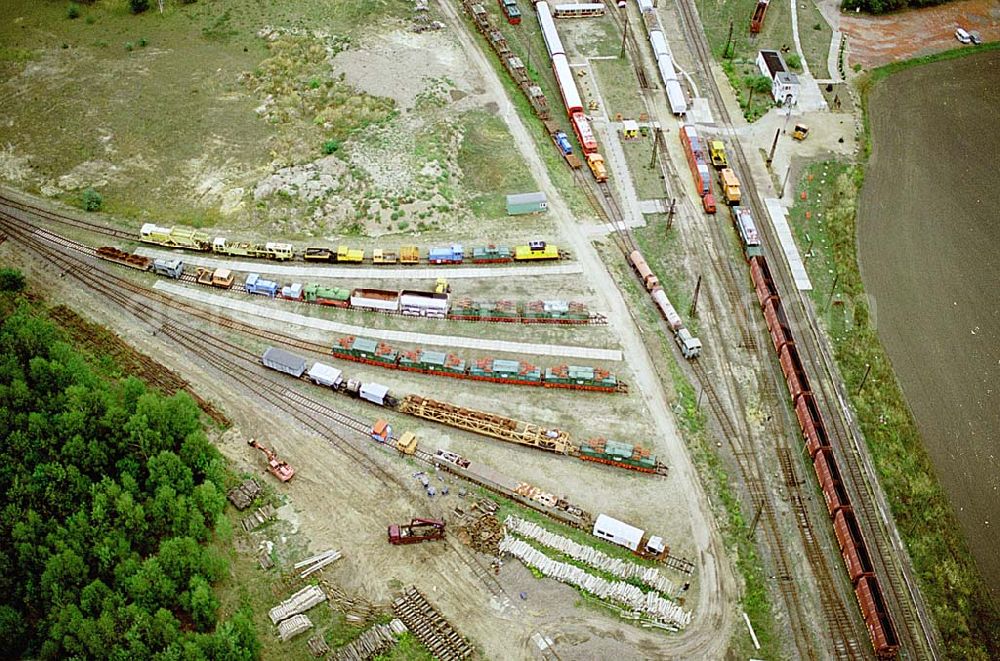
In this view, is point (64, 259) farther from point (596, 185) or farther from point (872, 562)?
point (872, 562)

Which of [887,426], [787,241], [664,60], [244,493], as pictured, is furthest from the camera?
[664,60]

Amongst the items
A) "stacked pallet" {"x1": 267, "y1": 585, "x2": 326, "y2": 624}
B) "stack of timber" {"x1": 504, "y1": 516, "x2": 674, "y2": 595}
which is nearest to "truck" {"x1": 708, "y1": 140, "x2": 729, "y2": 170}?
"stack of timber" {"x1": 504, "y1": 516, "x2": 674, "y2": 595}

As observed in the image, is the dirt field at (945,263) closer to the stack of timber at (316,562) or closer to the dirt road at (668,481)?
the dirt road at (668,481)

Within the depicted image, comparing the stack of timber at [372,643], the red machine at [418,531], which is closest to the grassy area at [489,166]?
the red machine at [418,531]

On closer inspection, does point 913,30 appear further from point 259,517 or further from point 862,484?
point 259,517

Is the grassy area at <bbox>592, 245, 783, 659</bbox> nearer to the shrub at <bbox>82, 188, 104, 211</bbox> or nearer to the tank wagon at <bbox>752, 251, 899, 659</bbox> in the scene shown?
the tank wagon at <bbox>752, 251, 899, 659</bbox>

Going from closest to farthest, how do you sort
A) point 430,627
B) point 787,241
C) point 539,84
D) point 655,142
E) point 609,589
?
point 430,627, point 609,589, point 787,241, point 655,142, point 539,84

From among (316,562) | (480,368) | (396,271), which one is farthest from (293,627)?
(396,271)
